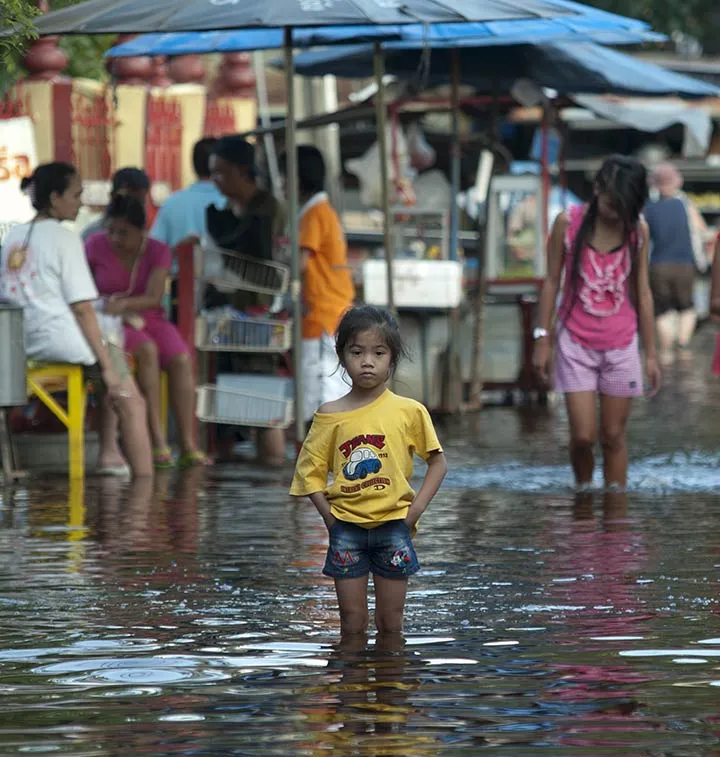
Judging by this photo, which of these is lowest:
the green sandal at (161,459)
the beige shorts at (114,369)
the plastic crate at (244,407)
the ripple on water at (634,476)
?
the ripple on water at (634,476)

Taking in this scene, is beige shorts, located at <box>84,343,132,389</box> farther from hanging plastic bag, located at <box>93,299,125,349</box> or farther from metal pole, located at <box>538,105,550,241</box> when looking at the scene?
metal pole, located at <box>538,105,550,241</box>

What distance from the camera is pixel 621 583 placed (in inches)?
306

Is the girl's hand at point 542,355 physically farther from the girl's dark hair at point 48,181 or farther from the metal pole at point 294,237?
the girl's dark hair at point 48,181

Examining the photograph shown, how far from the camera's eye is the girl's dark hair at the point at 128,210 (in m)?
12.4

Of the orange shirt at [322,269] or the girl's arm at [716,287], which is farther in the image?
the orange shirt at [322,269]

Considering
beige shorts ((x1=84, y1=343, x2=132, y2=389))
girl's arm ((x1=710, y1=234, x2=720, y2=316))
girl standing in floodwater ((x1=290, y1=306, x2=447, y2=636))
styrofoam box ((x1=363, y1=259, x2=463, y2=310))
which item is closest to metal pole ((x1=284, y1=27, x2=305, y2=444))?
beige shorts ((x1=84, y1=343, x2=132, y2=389))

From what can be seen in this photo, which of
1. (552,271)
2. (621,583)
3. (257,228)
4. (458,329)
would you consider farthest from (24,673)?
(458,329)

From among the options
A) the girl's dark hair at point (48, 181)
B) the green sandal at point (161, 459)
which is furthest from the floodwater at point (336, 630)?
the girl's dark hair at point (48, 181)

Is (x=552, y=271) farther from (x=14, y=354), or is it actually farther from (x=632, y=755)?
(x=632, y=755)

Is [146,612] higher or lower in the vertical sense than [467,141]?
lower

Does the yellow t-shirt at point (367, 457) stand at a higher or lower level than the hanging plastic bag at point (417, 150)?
lower

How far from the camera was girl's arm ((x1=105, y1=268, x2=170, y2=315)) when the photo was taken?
1237 centimetres

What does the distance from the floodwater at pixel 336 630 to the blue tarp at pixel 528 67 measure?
4.79 m

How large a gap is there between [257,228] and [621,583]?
5760mm
